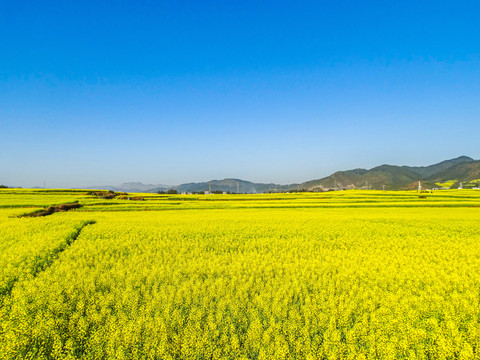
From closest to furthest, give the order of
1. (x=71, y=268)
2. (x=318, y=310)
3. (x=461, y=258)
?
(x=318, y=310)
(x=71, y=268)
(x=461, y=258)

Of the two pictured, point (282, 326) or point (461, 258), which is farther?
point (461, 258)

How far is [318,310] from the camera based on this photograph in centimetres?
651

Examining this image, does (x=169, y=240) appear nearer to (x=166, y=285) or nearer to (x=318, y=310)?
(x=166, y=285)

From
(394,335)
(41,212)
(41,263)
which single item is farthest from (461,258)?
(41,212)

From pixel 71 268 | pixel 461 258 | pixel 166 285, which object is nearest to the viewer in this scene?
pixel 166 285

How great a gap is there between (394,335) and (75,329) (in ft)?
23.0

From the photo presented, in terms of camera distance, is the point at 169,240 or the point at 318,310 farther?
the point at 169,240

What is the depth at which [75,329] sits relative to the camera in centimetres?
598

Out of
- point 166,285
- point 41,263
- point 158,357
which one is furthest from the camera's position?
point 41,263

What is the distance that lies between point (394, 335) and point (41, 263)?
12.1 m

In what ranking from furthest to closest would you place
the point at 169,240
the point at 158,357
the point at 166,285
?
the point at 169,240, the point at 166,285, the point at 158,357

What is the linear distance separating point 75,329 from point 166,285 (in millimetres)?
2521

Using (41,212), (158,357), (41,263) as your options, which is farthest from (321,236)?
(41,212)

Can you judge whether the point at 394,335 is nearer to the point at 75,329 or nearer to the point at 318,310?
the point at 318,310
